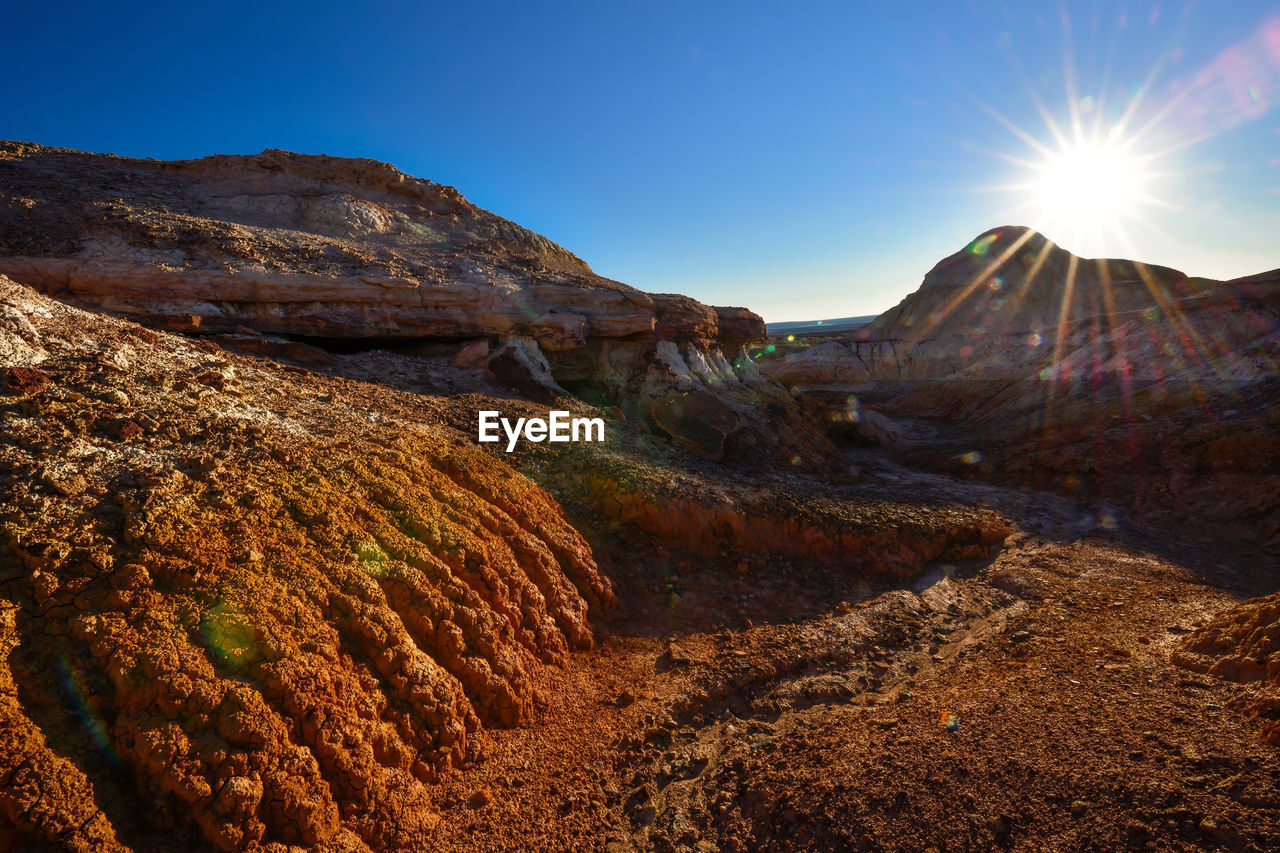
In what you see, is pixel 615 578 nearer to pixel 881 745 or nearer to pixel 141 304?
pixel 881 745

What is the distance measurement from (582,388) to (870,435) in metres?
10.8

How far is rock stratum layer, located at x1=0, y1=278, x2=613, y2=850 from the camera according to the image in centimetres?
263

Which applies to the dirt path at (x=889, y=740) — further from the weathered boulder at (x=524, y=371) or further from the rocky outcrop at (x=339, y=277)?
the rocky outcrop at (x=339, y=277)

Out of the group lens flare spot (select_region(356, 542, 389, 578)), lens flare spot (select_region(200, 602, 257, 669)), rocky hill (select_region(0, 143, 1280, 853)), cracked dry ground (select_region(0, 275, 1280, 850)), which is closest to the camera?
cracked dry ground (select_region(0, 275, 1280, 850))

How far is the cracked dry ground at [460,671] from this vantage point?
9.05 feet

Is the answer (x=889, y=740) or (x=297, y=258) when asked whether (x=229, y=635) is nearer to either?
(x=889, y=740)

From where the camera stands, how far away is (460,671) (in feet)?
14.0

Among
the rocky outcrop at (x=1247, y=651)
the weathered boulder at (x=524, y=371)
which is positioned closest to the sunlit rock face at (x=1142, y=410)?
the rocky outcrop at (x=1247, y=651)

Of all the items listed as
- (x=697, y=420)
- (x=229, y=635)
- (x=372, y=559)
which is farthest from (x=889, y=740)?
(x=697, y=420)

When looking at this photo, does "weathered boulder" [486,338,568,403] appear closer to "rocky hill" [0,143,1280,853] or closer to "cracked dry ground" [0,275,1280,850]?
"rocky hill" [0,143,1280,853]

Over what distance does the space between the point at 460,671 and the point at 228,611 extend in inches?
67.9

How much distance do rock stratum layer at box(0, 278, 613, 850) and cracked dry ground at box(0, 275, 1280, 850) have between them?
0.02m

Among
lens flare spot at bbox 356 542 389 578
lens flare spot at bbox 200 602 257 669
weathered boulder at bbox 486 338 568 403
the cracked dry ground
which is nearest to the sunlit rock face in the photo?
the cracked dry ground

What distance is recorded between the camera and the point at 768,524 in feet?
27.0
